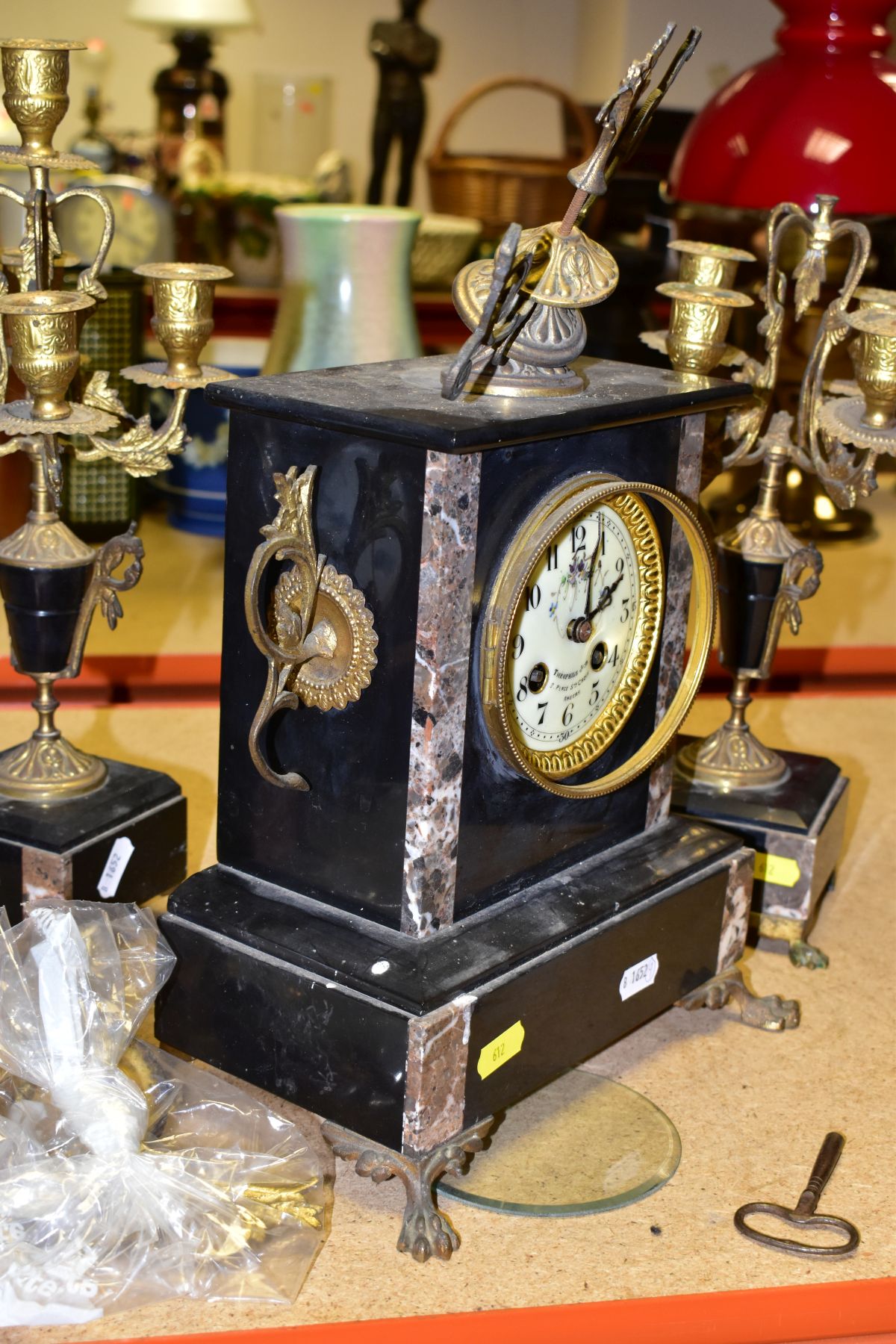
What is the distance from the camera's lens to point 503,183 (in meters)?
4.20

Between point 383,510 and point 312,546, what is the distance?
7 cm

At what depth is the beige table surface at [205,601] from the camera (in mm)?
2547

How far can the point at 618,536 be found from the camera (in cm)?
141

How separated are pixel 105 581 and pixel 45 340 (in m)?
0.27

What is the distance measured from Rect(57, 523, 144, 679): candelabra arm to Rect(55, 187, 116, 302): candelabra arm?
0.22 metres

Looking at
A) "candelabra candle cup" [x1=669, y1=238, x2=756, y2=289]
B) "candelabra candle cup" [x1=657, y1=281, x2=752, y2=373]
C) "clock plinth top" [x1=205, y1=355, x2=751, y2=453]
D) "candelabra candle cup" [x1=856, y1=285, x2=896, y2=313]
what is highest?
"candelabra candle cup" [x1=669, y1=238, x2=756, y2=289]

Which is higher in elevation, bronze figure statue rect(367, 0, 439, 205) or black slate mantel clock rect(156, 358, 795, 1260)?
bronze figure statue rect(367, 0, 439, 205)

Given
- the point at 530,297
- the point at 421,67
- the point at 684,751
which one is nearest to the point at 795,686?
the point at 684,751

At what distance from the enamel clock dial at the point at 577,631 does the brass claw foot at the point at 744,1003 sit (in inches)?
10.1

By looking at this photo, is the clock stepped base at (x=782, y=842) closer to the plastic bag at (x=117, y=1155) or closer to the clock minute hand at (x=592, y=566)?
the clock minute hand at (x=592, y=566)

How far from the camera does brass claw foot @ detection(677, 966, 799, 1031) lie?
1.60m

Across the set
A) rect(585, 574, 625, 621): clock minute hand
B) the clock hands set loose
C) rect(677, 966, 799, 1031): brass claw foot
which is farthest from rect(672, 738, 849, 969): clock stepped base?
the clock hands set loose

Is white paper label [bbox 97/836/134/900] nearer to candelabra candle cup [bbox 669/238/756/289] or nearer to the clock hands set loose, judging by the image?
the clock hands set loose

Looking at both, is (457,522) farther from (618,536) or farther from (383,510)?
(618,536)
